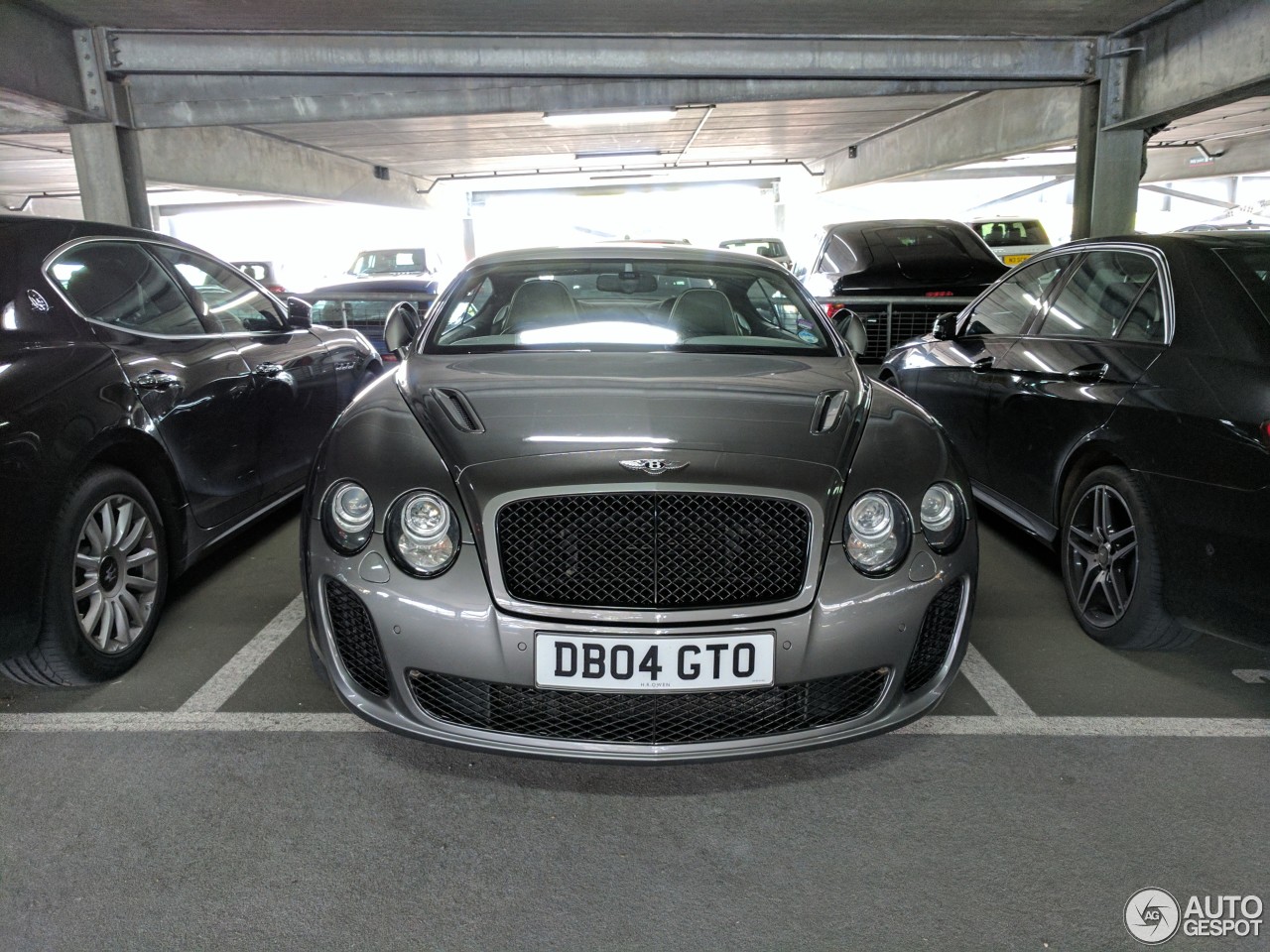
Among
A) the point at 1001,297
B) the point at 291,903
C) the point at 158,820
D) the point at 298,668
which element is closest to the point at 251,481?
the point at 298,668

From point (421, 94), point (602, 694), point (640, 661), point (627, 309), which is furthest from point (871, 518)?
point (421, 94)

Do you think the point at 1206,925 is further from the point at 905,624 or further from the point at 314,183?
the point at 314,183

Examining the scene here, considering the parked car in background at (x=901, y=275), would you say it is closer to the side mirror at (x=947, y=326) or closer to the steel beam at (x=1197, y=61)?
the steel beam at (x=1197, y=61)

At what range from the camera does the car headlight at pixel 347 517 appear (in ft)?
7.40

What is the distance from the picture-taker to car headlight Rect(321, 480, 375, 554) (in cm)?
226

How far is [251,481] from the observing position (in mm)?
3885

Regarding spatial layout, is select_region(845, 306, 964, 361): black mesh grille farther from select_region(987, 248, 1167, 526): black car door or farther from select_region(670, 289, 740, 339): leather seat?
select_region(670, 289, 740, 339): leather seat

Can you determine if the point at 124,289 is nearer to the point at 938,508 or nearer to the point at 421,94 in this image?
the point at 938,508

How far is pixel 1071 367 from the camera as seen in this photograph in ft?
11.1

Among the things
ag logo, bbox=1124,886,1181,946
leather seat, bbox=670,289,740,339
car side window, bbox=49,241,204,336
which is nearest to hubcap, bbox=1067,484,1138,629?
ag logo, bbox=1124,886,1181,946

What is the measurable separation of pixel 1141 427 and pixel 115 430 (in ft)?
10.4

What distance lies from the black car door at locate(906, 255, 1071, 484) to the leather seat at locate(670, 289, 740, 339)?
4.33ft

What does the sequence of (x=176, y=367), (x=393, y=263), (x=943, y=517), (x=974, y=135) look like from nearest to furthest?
(x=943, y=517)
(x=176, y=367)
(x=974, y=135)
(x=393, y=263)

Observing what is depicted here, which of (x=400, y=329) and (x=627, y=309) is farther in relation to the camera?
(x=400, y=329)
